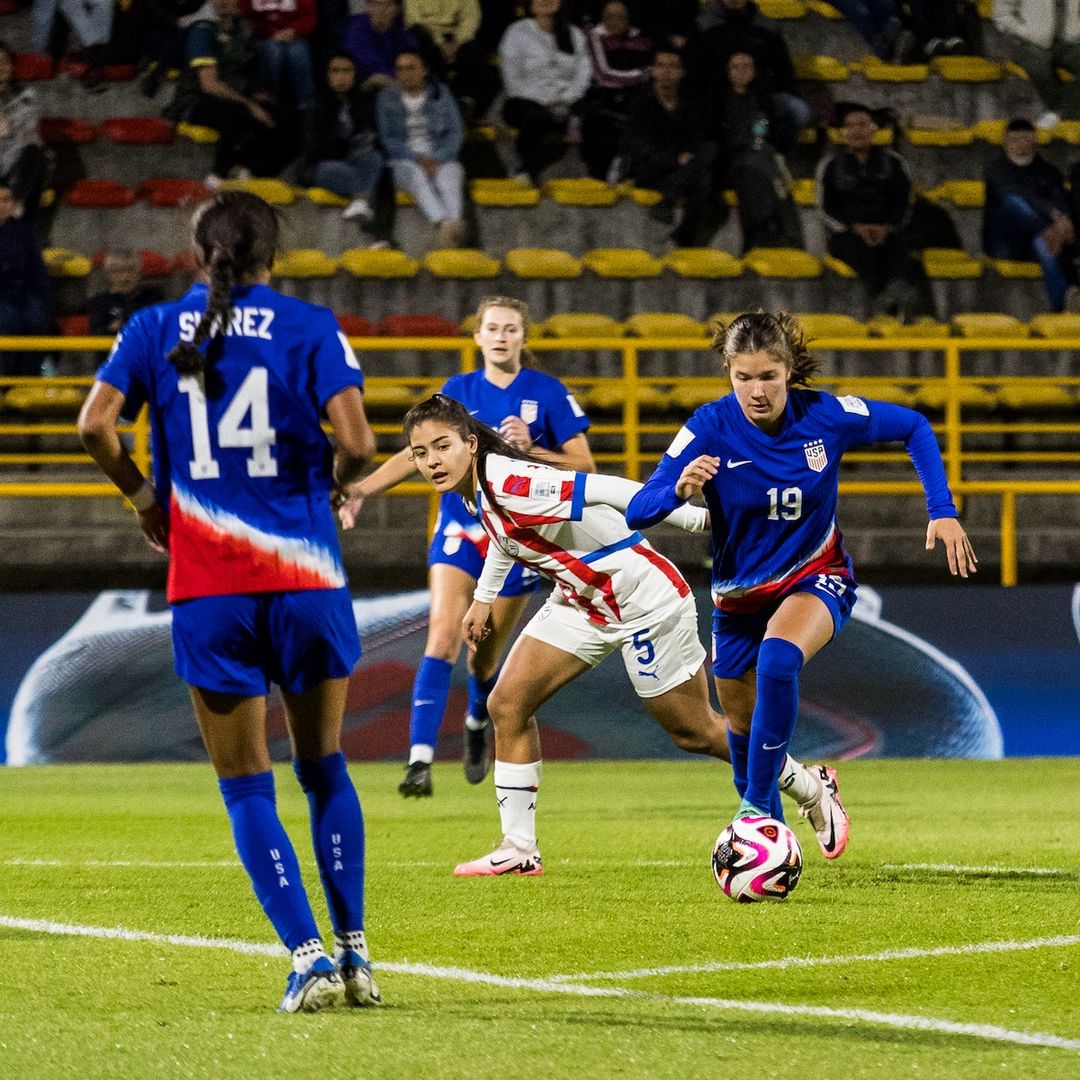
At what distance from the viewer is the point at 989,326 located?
1589 cm

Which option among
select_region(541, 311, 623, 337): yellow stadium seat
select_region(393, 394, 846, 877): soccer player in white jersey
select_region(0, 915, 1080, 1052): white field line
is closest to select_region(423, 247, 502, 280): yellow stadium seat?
select_region(541, 311, 623, 337): yellow stadium seat

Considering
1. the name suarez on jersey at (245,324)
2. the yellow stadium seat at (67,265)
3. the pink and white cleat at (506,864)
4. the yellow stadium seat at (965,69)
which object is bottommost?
the pink and white cleat at (506,864)

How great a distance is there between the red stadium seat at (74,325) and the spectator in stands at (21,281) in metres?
0.48

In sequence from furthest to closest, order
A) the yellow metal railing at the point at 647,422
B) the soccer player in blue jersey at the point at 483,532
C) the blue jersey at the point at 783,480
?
1. the yellow metal railing at the point at 647,422
2. the soccer player in blue jersey at the point at 483,532
3. the blue jersey at the point at 783,480

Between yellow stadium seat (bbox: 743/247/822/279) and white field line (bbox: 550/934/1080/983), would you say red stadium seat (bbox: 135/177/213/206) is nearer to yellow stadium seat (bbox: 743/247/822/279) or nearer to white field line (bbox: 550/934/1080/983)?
yellow stadium seat (bbox: 743/247/822/279)

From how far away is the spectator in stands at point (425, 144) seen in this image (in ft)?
54.0

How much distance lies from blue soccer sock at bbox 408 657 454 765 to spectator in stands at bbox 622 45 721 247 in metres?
7.98

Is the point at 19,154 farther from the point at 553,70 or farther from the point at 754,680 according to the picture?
the point at 754,680

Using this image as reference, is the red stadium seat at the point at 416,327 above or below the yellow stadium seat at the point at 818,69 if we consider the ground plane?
below

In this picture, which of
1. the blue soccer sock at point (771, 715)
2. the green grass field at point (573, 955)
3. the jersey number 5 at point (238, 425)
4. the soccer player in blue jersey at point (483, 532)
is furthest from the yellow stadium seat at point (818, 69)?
the jersey number 5 at point (238, 425)

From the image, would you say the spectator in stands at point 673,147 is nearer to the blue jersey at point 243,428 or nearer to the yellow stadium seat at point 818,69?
the yellow stadium seat at point 818,69

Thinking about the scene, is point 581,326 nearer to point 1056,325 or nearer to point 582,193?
point 582,193

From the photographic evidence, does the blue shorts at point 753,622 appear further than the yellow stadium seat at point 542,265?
No

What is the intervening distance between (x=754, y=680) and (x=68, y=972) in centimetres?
264
